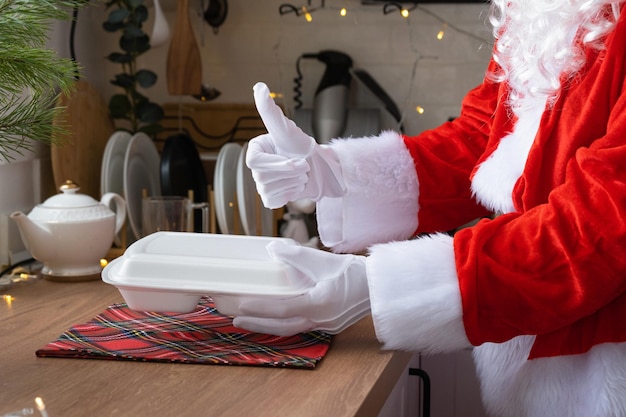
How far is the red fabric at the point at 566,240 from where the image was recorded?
3.19ft

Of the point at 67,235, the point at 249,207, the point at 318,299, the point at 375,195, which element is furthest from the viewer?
the point at 249,207

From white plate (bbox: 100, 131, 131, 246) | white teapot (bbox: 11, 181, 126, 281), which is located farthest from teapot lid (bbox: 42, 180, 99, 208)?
white plate (bbox: 100, 131, 131, 246)

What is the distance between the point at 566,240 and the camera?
979 millimetres

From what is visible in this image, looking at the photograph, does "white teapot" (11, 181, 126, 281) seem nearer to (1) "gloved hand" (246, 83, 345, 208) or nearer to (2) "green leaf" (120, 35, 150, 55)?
(1) "gloved hand" (246, 83, 345, 208)

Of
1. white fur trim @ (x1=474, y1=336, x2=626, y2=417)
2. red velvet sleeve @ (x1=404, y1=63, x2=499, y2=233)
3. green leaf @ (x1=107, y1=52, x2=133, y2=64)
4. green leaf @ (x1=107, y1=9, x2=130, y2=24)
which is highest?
green leaf @ (x1=107, y1=9, x2=130, y2=24)

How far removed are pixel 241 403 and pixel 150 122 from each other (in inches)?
50.9

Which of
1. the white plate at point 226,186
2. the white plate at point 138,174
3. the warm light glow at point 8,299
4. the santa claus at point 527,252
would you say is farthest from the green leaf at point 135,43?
the santa claus at point 527,252

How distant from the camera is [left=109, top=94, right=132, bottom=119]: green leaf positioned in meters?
2.11

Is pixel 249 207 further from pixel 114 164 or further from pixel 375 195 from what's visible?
pixel 375 195

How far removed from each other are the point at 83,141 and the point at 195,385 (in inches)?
41.7

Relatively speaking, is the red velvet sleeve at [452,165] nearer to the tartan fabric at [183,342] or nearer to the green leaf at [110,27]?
the tartan fabric at [183,342]

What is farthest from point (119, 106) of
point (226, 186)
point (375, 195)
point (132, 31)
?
point (375, 195)

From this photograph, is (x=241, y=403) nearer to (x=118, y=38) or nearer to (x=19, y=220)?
(x=19, y=220)

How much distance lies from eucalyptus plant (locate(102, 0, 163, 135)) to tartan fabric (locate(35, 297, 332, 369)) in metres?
0.95
